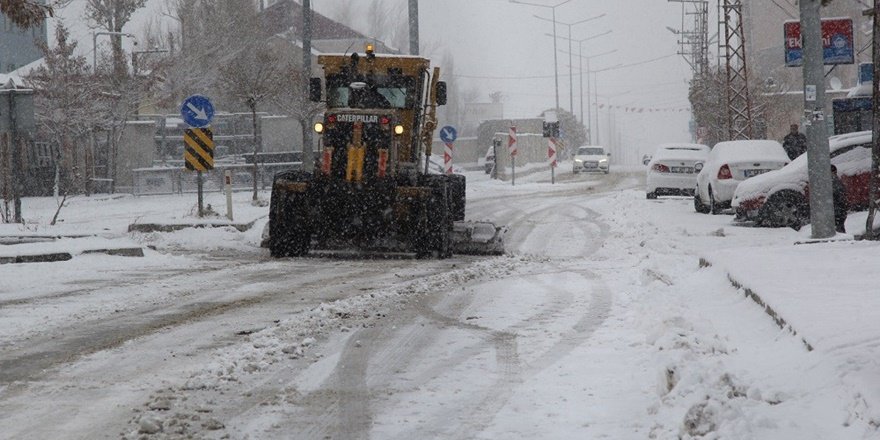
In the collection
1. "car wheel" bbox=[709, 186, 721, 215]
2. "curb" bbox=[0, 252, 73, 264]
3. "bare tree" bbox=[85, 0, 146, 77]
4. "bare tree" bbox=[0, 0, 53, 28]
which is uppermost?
"bare tree" bbox=[85, 0, 146, 77]

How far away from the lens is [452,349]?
307 inches

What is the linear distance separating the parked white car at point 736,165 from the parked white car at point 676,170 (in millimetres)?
6410

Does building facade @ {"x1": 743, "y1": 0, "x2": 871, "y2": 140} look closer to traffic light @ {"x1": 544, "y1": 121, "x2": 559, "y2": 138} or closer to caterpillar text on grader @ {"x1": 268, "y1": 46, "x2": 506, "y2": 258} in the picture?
traffic light @ {"x1": 544, "y1": 121, "x2": 559, "y2": 138}

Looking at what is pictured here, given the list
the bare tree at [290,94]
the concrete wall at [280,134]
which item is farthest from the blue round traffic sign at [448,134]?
the concrete wall at [280,134]

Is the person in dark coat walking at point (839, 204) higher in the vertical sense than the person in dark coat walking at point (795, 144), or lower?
lower

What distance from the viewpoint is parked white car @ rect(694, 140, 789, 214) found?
20.1m

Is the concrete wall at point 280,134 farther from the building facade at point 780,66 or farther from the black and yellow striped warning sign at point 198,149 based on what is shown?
the black and yellow striped warning sign at point 198,149

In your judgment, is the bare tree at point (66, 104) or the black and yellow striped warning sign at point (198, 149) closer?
the black and yellow striped warning sign at point (198, 149)

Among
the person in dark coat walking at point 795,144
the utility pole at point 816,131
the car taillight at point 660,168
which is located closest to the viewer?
the utility pole at point 816,131

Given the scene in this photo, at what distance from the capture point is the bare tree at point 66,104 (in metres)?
40.9

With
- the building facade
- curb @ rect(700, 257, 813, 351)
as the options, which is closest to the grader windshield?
curb @ rect(700, 257, 813, 351)

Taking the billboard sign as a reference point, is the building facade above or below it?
above

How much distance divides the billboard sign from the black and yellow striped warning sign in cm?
1410

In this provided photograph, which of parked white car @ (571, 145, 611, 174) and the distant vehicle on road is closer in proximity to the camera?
the distant vehicle on road
